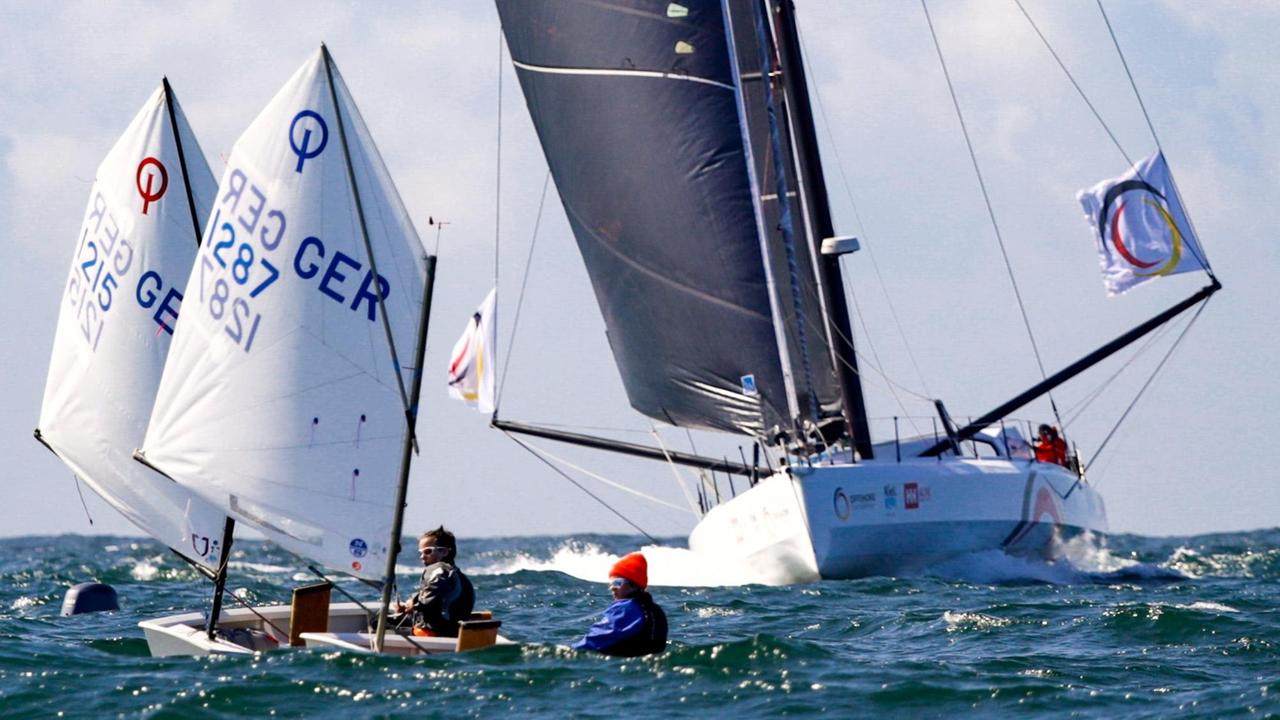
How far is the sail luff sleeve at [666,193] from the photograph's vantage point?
2452 centimetres

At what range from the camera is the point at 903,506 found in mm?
23359

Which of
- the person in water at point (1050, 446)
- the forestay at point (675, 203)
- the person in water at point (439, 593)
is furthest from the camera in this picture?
the person in water at point (1050, 446)

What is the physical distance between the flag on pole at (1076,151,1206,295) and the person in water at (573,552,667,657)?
1447 centimetres

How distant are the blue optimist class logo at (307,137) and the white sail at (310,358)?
0.01 meters

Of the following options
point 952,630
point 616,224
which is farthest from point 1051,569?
point 952,630

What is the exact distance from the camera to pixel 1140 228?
26141 millimetres

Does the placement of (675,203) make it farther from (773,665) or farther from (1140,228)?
(773,665)

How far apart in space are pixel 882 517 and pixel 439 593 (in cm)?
1053

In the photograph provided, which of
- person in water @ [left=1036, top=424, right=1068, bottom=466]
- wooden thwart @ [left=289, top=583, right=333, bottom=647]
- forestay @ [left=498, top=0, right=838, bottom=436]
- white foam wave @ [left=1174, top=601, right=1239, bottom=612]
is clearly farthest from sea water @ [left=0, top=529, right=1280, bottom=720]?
person in water @ [left=1036, top=424, right=1068, bottom=466]

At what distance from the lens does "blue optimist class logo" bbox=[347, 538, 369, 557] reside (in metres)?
13.3

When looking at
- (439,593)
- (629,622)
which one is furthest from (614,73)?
(629,622)

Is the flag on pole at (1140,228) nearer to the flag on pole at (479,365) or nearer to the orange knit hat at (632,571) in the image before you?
the flag on pole at (479,365)

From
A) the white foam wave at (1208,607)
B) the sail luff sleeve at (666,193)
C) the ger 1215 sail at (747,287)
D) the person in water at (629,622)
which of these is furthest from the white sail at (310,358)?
the sail luff sleeve at (666,193)

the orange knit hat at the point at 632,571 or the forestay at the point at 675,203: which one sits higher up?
the forestay at the point at 675,203
